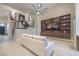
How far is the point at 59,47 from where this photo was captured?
3.43 metres

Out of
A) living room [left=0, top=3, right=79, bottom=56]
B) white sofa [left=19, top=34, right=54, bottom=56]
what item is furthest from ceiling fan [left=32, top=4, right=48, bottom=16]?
white sofa [left=19, top=34, right=54, bottom=56]

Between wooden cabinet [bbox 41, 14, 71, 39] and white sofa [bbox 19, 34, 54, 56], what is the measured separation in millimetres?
210

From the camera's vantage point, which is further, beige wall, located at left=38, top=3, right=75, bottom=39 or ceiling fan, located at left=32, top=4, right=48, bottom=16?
ceiling fan, located at left=32, top=4, right=48, bottom=16

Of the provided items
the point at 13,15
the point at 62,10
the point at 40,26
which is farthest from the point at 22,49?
the point at 62,10

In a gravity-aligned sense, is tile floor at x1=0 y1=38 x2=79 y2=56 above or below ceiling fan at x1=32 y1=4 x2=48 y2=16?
below

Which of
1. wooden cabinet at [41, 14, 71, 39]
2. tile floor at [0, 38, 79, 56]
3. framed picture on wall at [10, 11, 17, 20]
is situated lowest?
tile floor at [0, 38, 79, 56]

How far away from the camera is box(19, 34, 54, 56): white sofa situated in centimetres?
322

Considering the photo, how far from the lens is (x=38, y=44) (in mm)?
3449

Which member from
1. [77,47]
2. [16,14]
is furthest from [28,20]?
[77,47]

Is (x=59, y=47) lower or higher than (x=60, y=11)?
lower

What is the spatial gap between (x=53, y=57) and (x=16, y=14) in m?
1.42

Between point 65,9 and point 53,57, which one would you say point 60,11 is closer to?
point 65,9

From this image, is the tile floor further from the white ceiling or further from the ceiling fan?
the white ceiling

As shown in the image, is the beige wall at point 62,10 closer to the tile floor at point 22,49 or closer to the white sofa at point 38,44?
the white sofa at point 38,44
